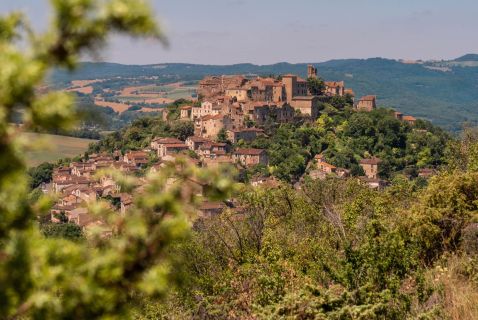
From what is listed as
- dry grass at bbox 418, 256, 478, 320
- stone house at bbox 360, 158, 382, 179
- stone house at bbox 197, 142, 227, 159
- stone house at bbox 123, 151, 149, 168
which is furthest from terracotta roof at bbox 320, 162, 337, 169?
dry grass at bbox 418, 256, 478, 320

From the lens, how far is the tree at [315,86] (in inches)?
3818

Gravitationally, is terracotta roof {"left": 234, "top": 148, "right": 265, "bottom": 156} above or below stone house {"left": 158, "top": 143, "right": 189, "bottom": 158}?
below

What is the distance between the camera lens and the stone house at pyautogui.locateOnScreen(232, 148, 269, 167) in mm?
78938

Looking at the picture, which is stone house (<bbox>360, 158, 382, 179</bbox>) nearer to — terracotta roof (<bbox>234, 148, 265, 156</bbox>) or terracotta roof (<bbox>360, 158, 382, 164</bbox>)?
terracotta roof (<bbox>360, 158, 382, 164</bbox>)

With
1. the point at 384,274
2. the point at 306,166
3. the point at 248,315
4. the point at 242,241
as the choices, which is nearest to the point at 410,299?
the point at 384,274

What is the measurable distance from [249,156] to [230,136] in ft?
22.2

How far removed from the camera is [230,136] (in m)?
84.6

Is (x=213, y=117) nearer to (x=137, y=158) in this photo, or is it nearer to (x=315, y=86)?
(x=137, y=158)

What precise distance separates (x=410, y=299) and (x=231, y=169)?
609 centimetres

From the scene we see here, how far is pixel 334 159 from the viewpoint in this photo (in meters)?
81.2

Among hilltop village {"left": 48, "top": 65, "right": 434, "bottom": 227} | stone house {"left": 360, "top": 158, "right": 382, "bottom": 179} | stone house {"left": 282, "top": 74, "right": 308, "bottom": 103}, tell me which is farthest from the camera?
stone house {"left": 282, "top": 74, "right": 308, "bottom": 103}

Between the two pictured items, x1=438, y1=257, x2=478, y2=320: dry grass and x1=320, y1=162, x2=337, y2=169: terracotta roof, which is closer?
x1=438, y1=257, x2=478, y2=320: dry grass

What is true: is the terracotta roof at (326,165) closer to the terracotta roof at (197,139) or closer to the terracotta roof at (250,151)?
the terracotta roof at (250,151)

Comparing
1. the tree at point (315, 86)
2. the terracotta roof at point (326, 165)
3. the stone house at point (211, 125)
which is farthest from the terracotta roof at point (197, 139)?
the tree at point (315, 86)
